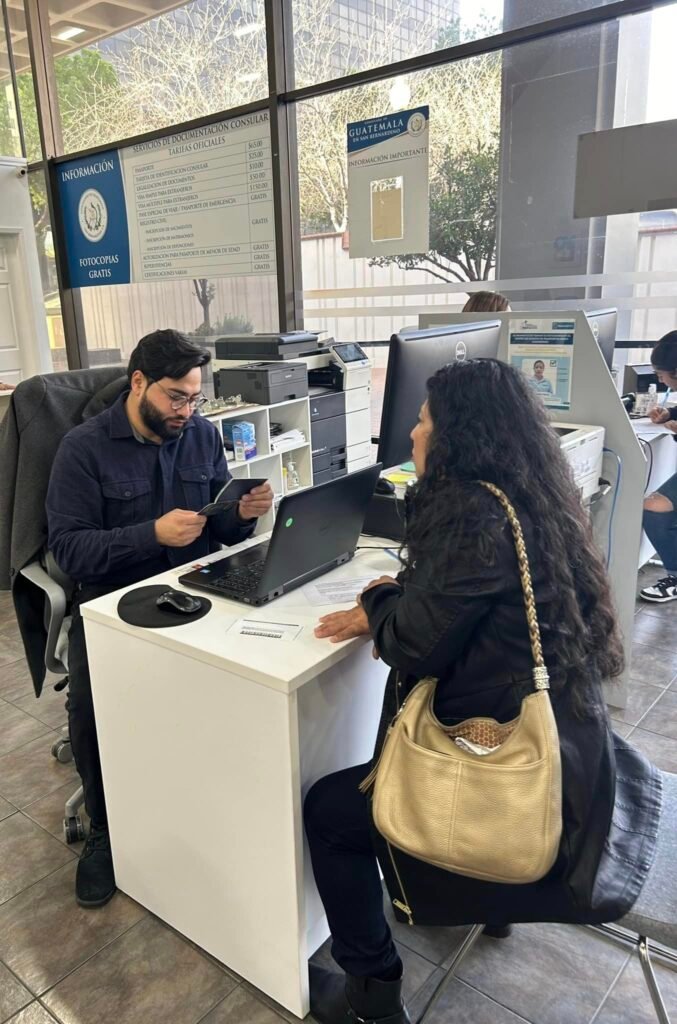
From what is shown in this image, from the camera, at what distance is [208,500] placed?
199 centimetres

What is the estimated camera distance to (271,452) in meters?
3.52

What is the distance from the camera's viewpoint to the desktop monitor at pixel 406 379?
5.35 feet

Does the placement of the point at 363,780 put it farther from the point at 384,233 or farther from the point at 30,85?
the point at 30,85

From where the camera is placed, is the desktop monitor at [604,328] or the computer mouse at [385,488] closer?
the computer mouse at [385,488]

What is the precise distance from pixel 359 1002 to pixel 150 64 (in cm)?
500

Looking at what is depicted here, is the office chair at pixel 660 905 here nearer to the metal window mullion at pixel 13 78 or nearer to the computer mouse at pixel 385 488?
the computer mouse at pixel 385 488

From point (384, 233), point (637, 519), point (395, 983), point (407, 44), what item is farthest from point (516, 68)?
point (395, 983)

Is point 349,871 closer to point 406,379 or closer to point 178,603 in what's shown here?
point 178,603

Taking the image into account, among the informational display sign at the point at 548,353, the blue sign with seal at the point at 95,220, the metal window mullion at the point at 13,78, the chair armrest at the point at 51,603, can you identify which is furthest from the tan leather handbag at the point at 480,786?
the metal window mullion at the point at 13,78

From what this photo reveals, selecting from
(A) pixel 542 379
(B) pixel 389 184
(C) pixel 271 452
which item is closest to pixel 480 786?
(A) pixel 542 379

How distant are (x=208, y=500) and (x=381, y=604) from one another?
2.95 ft

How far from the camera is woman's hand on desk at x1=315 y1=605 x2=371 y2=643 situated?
50.9 inches

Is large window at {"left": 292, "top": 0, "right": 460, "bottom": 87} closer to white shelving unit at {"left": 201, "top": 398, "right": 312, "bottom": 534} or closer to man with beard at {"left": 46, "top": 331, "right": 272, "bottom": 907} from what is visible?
white shelving unit at {"left": 201, "top": 398, "right": 312, "bottom": 534}

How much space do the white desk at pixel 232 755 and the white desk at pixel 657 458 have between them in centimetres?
229
